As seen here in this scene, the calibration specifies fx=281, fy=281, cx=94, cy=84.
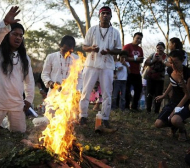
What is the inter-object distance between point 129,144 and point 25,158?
2.15 meters

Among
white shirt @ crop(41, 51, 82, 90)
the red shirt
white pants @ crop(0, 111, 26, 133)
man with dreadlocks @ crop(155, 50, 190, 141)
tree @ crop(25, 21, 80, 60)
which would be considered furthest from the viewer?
tree @ crop(25, 21, 80, 60)

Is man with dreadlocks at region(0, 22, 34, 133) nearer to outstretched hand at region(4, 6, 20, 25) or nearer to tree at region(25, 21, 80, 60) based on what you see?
outstretched hand at region(4, 6, 20, 25)

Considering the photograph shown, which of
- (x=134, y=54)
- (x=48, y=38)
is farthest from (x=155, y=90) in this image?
(x=48, y=38)

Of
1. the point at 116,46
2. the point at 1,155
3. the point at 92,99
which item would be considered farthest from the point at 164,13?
the point at 1,155

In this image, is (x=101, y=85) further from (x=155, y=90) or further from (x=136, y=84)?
(x=155, y=90)

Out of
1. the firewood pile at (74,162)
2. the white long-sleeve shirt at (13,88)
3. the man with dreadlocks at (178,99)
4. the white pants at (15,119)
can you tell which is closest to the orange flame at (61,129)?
the firewood pile at (74,162)

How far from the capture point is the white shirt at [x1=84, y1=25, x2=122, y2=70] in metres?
5.70

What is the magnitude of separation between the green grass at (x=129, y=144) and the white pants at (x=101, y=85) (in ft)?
1.37

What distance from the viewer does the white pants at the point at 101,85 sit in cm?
564

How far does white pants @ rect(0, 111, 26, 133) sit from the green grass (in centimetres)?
15

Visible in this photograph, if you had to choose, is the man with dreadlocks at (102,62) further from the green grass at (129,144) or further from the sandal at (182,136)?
the sandal at (182,136)

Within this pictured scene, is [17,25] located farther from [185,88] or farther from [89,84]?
[185,88]

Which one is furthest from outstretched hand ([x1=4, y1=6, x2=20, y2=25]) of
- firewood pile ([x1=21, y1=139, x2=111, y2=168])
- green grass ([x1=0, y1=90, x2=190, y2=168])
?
green grass ([x1=0, y1=90, x2=190, y2=168])

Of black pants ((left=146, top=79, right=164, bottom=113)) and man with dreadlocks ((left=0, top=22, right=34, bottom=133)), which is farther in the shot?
black pants ((left=146, top=79, right=164, bottom=113))
